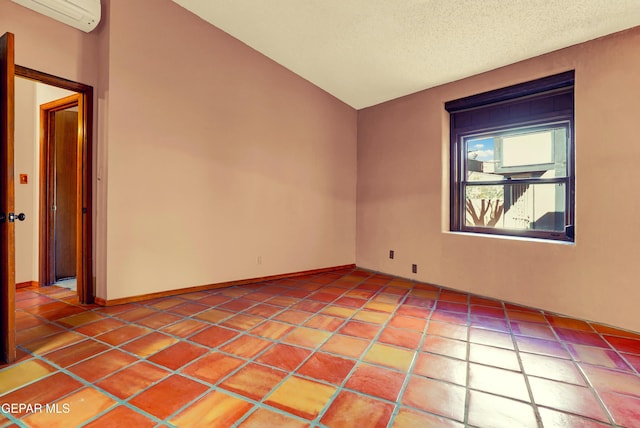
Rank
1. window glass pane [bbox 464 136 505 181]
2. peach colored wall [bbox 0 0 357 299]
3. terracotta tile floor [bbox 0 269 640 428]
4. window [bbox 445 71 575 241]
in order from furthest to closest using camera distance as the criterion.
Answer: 1. window glass pane [bbox 464 136 505 181]
2. window [bbox 445 71 575 241]
3. peach colored wall [bbox 0 0 357 299]
4. terracotta tile floor [bbox 0 269 640 428]

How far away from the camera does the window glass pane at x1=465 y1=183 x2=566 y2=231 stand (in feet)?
10.2

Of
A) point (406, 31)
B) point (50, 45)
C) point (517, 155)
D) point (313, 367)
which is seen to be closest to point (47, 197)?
point (50, 45)

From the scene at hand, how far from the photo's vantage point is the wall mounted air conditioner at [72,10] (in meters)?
2.49

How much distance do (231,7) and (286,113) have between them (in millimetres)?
1373

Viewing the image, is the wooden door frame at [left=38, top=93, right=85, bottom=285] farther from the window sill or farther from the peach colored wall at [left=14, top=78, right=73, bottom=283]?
the window sill

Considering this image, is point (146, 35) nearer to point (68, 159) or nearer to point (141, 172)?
point (141, 172)

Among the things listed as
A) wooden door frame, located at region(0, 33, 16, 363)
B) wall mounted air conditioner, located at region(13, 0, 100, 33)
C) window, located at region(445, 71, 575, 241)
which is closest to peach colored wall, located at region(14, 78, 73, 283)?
wall mounted air conditioner, located at region(13, 0, 100, 33)

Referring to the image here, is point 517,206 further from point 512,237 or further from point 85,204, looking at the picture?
point 85,204

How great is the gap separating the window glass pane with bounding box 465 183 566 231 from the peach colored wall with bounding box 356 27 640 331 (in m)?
0.28

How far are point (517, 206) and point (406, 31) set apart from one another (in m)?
2.26

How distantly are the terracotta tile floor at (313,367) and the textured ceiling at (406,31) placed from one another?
8.64 feet

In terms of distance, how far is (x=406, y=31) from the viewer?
2.90 metres

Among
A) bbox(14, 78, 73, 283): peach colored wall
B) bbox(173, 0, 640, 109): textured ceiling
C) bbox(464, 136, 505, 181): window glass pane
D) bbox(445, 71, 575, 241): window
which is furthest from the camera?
bbox(464, 136, 505, 181): window glass pane

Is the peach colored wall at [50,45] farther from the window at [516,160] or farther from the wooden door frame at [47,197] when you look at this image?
the window at [516,160]
